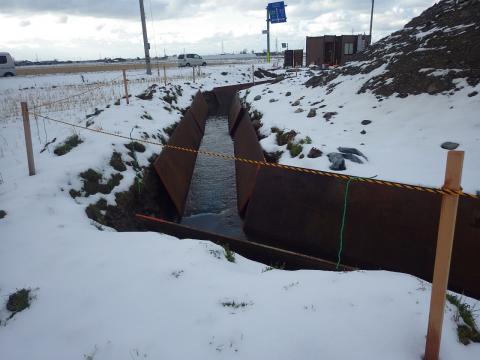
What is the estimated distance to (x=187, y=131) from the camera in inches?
474

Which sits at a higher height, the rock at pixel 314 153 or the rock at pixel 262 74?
the rock at pixel 262 74

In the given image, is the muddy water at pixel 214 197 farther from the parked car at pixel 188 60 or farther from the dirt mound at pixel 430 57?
the parked car at pixel 188 60

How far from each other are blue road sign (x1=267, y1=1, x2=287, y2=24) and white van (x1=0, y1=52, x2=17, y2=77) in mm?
30816

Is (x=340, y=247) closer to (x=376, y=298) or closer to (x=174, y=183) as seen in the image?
(x=376, y=298)

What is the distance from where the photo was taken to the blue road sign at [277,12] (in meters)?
45.7

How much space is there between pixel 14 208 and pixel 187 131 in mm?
7281

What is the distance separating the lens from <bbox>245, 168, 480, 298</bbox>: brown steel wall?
4426mm

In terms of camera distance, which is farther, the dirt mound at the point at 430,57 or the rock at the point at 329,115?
the rock at the point at 329,115

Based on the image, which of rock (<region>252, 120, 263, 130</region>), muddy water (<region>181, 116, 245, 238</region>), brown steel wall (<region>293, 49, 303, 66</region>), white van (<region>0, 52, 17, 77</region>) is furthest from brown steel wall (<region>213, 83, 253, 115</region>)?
white van (<region>0, 52, 17, 77</region>)

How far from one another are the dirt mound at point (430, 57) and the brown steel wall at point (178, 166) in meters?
6.14

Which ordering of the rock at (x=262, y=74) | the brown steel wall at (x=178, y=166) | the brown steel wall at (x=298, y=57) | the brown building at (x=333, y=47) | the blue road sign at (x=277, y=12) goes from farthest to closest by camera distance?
1. the blue road sign at (x=277, y=12)
2. the brown steel wall at (x=298, y=57)
3. the rock at (x=262, y=74)
4. the brown building at (x=333, y=47)
5. the brown steel wall at (x=178, y=166)

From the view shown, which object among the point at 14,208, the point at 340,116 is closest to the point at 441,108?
the point at 340,116

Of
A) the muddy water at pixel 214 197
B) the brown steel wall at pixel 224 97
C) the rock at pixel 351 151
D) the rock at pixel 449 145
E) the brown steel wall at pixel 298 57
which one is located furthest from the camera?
the brown steel wall at pixel 298 57

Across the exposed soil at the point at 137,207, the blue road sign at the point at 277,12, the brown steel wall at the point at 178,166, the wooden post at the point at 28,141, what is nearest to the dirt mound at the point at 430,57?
the brown steel wall at the point at 178,166
